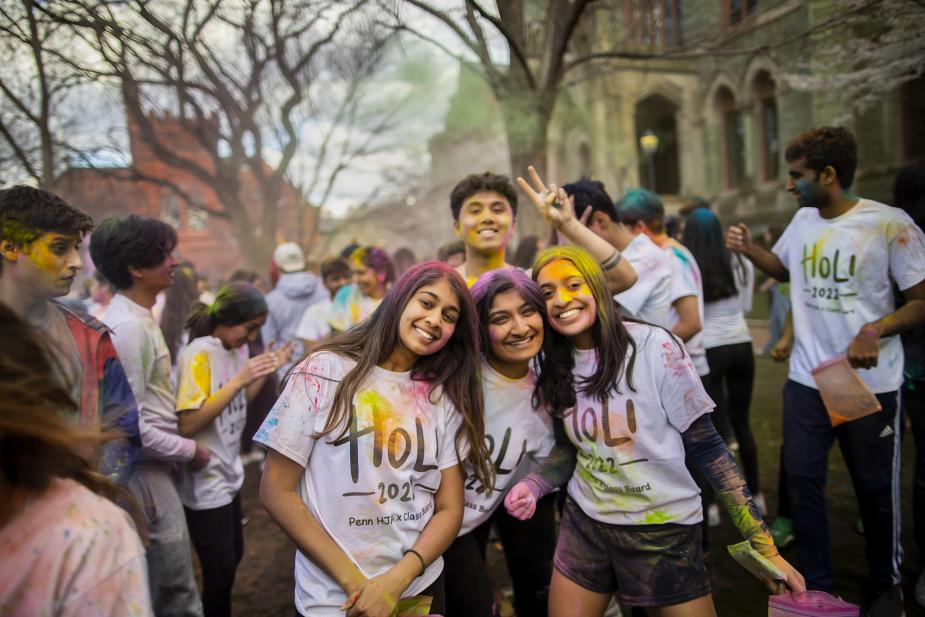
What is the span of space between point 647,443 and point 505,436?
55cm

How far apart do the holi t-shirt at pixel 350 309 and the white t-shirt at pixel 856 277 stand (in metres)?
3.07

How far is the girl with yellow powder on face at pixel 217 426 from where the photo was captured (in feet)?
8.32

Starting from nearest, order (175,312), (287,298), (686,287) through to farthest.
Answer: (686,287), (175,312), (287,298)

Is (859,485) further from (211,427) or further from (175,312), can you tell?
(175,312)

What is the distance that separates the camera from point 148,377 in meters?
2.32

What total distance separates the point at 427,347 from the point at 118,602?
3.77 ft

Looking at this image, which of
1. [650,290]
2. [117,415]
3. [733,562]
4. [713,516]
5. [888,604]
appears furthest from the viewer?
[713,516]

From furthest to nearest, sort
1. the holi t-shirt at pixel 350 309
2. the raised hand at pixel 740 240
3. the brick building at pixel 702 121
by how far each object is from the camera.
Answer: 1. the brick building at pixel 702 121
2. the holi t-shirt at pixel 350 309
3. the raised hand at pixel 740 240

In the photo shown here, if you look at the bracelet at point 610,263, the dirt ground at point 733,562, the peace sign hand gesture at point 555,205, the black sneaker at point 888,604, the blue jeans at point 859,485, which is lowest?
the dirt ground at point 733,562

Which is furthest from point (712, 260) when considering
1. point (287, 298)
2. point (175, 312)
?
point (175, 312)

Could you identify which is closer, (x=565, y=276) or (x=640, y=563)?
(x=640, y=563)

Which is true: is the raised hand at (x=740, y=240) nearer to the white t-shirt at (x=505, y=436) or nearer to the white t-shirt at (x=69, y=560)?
the white t-shirt at (x=505, y=436)

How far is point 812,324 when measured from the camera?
9.31 feet

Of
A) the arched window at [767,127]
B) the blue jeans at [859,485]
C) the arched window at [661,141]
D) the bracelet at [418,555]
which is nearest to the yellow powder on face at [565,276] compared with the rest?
the bracelet at [418,555]
